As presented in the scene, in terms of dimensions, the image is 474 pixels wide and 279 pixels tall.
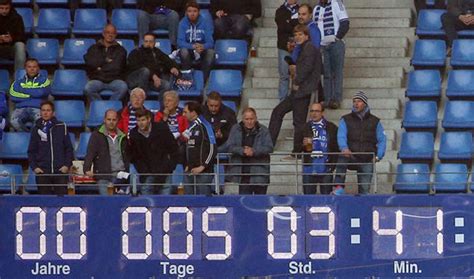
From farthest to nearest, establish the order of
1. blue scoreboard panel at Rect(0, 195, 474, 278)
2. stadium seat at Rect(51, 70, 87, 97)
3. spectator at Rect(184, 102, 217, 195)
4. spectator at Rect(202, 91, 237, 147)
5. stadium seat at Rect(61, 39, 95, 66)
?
stadium seat at Rect(61, 39, 95, 66)
stadium seat at Rect(51, 70, 87, 97)
spectator at Rect(202, 91, 237, 147)
spectator at Rect(184, 102, 217, 195)
blue scoreboard panel at Rect(0, 195, 474, 278)

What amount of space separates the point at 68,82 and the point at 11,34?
125 centimetres

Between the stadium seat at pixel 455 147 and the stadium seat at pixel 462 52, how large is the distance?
181cm

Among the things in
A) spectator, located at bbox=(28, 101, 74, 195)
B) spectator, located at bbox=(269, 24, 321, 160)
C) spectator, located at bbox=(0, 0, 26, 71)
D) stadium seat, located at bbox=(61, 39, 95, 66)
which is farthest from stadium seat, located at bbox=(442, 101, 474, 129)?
spectator, located at bbox=(0, 0, 26, 71)

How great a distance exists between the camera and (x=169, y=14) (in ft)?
114

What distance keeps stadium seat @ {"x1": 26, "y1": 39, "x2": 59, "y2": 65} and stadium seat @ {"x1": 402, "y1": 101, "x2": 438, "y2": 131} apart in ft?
19.4

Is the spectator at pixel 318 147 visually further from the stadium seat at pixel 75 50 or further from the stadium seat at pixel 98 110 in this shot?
the stadium seat at pixel 75 50

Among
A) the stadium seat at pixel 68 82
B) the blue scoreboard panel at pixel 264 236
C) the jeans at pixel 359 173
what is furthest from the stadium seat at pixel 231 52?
the blue scoreboard panel at pixel 264 236

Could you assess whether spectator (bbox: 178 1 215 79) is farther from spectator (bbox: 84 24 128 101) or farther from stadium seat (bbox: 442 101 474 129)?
stadium seat (bbox: 442 101 474 129)

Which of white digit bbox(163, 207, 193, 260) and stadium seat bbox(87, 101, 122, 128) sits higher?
stadium seat bbox(87, 101, 122, 128)

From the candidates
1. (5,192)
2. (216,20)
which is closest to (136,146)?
(5,192)

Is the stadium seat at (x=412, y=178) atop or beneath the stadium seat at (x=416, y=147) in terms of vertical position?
beneath

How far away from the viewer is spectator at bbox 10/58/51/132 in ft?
108

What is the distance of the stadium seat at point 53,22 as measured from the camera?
35.3m

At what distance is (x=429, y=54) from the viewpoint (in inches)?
1330
